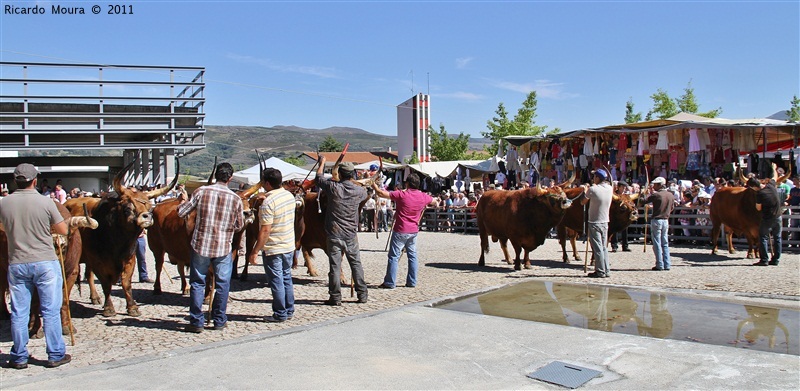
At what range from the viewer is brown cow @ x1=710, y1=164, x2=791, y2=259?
12.5 meters

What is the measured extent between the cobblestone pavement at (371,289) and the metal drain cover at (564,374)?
311 cm

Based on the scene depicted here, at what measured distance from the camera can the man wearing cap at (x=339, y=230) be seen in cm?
855

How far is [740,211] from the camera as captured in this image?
12711 mm

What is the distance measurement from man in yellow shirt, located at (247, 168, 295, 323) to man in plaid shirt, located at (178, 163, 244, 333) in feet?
1.76

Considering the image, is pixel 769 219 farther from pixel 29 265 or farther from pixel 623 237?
pixel 29 265

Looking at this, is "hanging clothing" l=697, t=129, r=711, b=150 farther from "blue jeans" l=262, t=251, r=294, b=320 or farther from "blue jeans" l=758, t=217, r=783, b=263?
"blue jeans" l=262, t=251, r=294, b=320

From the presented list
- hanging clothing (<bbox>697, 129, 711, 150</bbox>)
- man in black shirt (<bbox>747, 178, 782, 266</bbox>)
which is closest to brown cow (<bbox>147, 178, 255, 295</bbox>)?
man in black shirt (<bbox>747, 178, 782, 266</bbox>)

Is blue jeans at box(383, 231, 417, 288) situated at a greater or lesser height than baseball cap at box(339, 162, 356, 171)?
lesser

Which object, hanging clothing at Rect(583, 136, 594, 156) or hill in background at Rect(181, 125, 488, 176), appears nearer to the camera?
hanging clothing at Rect(583, 136, 594, 156)

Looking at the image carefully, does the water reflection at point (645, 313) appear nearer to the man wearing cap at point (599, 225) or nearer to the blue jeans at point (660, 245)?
the man wearing cap at point (599, 225)

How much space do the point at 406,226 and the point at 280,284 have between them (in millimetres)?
2776

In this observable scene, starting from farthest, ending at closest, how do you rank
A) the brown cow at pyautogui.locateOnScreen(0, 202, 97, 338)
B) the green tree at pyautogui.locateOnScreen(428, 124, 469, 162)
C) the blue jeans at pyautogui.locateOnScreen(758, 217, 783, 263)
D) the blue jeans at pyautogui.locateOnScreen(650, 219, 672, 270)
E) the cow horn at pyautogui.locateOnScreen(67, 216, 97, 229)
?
the green tree at pyautogui.locateOnScreen(428, 124, 469, 162) < the blue jeans at pyautogui.locateOnScreen(758, 217, 783, 263) < the blue jeans at pyautogui.locateOnScreen(650, 219, 672, 270) < the brown cow at pyautogui.locateOnScreen(0, 202, 97, 338) < the cow horn at pyautogui.locateOnScreen(67, 216, 97, 229)

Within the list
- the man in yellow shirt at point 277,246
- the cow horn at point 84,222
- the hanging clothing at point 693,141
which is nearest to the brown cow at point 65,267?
the cow horn at point 84,222

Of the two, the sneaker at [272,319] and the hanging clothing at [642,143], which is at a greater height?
the hanging clothing at [642,143]
